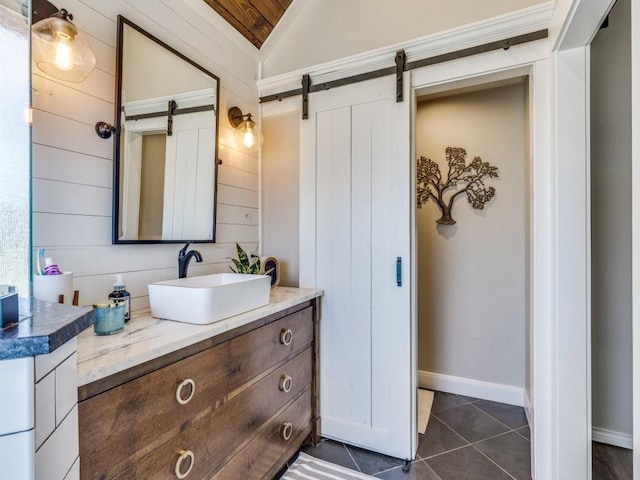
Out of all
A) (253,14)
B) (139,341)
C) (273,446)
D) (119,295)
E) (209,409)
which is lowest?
(273,446)

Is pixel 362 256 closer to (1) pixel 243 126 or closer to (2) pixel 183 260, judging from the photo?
(2) pixel 183 260

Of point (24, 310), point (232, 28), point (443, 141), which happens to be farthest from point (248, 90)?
point (24, 310)

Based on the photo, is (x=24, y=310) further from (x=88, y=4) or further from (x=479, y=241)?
(x=479, y=241)

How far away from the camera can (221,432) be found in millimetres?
1252

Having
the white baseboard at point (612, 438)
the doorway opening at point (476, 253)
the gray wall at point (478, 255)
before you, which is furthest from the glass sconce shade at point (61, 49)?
the white baseboard at point (612, 438)

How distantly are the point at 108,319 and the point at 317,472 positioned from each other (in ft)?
4.32

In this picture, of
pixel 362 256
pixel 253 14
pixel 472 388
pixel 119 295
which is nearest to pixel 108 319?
pixel 119 295

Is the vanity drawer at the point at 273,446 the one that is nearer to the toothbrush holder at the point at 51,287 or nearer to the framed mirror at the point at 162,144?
the toothbrush holder at the point at 51,287

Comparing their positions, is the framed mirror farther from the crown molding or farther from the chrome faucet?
the crown molding

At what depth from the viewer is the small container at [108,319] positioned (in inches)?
42.7

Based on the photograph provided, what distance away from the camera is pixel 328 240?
202 centimetres

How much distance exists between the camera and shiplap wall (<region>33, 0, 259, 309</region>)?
1.17 m

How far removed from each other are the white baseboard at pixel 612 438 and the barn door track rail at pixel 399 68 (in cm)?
219

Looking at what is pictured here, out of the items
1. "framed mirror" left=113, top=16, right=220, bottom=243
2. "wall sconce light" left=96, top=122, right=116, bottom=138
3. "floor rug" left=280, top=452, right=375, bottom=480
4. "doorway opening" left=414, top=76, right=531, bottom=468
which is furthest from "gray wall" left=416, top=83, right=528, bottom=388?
"wall sconce light" left=96, top=122, right=116, bottom=138
